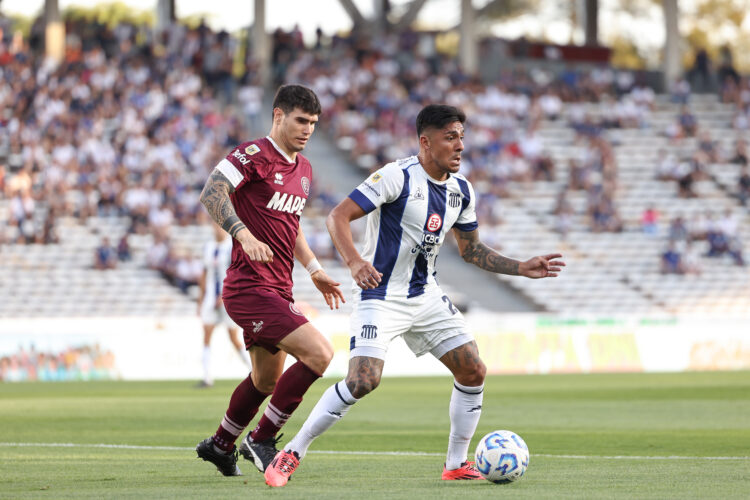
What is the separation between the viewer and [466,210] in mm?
8609

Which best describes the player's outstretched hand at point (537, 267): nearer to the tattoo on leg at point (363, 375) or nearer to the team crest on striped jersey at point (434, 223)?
the team crest on striped jersey at point (434, 223)

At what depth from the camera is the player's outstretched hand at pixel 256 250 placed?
7.46m

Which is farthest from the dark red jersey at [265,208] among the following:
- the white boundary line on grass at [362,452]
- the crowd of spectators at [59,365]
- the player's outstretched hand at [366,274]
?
the crowd of spectators at [59,365]

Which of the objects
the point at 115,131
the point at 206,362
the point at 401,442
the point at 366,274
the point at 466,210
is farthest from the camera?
the point at 115,131

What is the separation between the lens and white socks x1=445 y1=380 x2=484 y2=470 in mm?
8188

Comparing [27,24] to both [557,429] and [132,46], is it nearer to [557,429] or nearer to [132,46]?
[132,46]

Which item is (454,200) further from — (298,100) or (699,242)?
(699,242)

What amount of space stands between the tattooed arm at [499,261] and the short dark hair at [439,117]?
83cm

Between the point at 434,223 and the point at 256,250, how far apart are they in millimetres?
1359

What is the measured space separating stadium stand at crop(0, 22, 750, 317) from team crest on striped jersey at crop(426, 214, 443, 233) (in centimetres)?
1967

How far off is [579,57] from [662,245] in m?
12.8

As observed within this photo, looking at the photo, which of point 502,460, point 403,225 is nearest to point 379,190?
point 403,225

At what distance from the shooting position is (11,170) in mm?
30125

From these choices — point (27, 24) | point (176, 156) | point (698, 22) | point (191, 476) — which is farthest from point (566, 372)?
point (698, 22)
